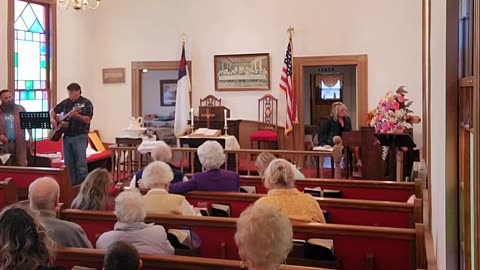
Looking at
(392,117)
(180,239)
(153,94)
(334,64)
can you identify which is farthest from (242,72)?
(180,239)

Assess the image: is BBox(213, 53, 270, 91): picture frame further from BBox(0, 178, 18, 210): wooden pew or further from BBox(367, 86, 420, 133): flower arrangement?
BBox(0, 178, 18, 210): wooden pew

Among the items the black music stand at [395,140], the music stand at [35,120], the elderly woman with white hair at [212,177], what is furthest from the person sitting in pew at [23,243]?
the music stand at [35,120]

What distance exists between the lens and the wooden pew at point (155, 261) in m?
2.44

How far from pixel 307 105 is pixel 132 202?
10.6m

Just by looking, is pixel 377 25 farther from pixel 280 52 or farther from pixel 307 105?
pixel 307 105

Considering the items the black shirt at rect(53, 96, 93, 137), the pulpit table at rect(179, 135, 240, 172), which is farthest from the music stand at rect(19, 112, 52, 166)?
the pulpit table at rect(179, 135, 240, 172)

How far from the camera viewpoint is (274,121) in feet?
30.7

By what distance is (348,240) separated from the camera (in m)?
3.08

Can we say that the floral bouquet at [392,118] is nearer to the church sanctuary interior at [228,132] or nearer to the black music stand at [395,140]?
the church sanctuary interior at [228,132]

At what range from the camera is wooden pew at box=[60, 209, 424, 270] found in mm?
2980

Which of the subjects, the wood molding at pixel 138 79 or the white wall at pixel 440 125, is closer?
the white wall at pixel 440 125

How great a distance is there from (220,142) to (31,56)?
3.49 m

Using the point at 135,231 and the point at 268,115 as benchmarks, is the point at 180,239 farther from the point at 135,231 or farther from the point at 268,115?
the point at 268,115

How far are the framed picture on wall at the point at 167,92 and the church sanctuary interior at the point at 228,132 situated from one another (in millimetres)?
51
